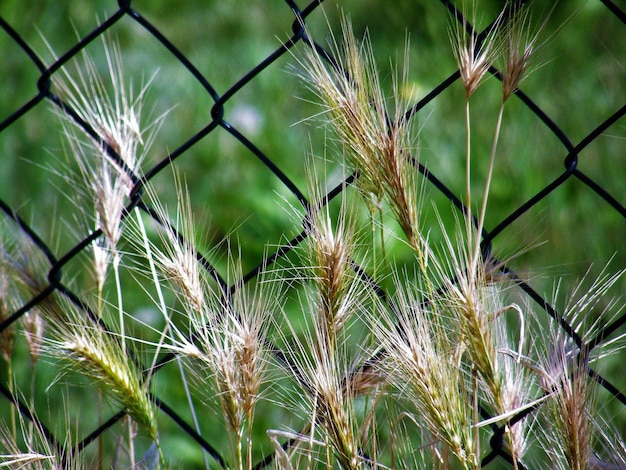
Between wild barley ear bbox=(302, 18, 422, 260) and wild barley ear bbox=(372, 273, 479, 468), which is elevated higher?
wild barley ear bbox=(302, 18, 422, 260)

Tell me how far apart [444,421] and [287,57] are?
1.54m

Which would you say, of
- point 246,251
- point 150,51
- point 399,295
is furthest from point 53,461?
point 150,51

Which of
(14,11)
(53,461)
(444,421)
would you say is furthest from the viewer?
(14,11)

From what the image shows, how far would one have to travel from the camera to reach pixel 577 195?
5.84 feet

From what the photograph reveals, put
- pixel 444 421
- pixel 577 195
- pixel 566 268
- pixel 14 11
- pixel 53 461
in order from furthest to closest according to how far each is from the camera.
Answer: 1. pixel 14 11
2. pixel 577 195
3. pixel 566 268
4. pixel 53 461
5. pixel 444 421

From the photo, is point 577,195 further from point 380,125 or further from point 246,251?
point 380,125

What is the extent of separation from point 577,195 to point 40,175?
113 cm

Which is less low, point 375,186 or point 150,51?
point 150,51

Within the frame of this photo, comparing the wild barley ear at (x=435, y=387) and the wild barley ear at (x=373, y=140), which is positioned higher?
the wild barley ear at (x=373, y=140)

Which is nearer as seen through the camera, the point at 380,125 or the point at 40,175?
the point at 380,125


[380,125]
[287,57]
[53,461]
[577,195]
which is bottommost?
[53,461]

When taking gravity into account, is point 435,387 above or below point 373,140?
below

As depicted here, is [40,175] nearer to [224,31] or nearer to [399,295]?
[224,31]

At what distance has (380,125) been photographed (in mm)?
619
